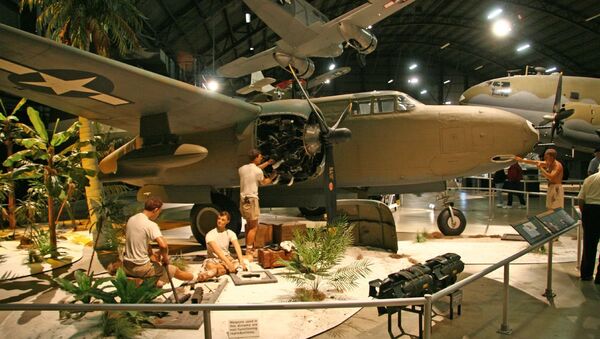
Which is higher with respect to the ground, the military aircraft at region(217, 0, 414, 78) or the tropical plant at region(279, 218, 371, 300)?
the military aircraft at region(217, 0, 414, 78)

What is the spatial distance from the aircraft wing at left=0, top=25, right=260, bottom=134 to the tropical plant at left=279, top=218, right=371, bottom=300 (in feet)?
8.97

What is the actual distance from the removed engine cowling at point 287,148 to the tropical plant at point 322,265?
202cm

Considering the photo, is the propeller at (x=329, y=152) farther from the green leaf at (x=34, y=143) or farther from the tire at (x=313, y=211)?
the tire at (x=313, y=211)

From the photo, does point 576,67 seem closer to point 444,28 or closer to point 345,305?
point 444,28

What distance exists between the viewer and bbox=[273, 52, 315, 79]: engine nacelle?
14.8 m

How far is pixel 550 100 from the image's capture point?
16.7 m

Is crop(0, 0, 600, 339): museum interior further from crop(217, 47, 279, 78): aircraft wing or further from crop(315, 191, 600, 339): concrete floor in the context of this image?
crop(217, 47, 279, 78): aircraft wing

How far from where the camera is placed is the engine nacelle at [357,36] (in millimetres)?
12250

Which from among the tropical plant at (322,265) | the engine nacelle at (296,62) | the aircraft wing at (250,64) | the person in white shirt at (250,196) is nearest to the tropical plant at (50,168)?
the person in white shirt at (250,196)

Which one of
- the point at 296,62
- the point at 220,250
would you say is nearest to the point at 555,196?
the point at 220,250

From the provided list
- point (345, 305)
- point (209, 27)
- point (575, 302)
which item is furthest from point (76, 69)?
point (209, 27)

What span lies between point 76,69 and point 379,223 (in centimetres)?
537

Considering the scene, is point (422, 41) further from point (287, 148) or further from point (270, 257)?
point (270, 257)

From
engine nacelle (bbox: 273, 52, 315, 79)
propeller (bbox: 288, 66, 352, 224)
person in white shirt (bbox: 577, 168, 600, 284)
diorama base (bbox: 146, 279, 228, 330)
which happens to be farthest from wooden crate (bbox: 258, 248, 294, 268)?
engine nacelle (bbox: 273, 52, 315, 79)
